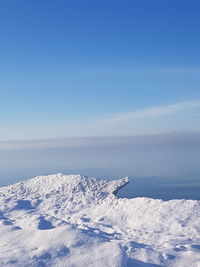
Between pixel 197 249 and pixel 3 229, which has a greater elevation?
pixel 3 229

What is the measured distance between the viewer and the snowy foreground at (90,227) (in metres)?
12.8

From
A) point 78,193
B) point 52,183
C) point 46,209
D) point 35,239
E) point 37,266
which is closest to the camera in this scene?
point 37,266

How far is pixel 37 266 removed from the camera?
466 inches

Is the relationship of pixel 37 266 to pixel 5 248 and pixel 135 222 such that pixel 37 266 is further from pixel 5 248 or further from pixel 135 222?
pixel 135 222

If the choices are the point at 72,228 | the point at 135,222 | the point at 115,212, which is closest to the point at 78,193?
the point at 115,212

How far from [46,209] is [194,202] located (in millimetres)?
11294

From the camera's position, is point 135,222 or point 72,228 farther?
point 135,222

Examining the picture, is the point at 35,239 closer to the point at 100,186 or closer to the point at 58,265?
the point at 58,265

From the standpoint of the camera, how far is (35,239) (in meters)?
14.2

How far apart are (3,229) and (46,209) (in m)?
8.38

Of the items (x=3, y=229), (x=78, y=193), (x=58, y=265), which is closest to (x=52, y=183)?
(x=78, y=193)

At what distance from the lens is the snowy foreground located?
1278 centimetres

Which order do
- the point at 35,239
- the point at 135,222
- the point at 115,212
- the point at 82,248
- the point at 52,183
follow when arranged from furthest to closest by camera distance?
the point at 52,183 → the point at 115,212 → the point at 135,222 → the point at 35,239 → the point at 82,248

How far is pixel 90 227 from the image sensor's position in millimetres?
20438
